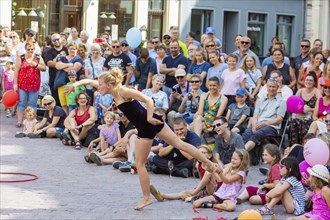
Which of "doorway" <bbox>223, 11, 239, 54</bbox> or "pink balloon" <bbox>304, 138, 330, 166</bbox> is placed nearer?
"pink balloon" <bbox>304, 138, 330, 166</bbox>

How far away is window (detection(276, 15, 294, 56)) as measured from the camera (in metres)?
36.2

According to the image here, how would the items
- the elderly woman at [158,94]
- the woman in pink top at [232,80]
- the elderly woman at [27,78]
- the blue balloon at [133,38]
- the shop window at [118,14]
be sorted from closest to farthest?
the woman in pink top at [232,80]
the elderly woman at [158,94]
the elderly woman at [27,78]
the blue balloon at [133,38]
the shop window at [118,14]

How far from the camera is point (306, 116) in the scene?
14.2m

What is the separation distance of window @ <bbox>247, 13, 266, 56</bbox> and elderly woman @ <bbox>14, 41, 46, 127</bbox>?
Result: 17806 millimetres

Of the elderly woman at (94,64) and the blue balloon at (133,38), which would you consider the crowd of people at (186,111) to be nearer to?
the elderly woman at (94,64)

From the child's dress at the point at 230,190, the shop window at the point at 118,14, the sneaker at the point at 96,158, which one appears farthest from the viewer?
the shop window at the point at 118,14

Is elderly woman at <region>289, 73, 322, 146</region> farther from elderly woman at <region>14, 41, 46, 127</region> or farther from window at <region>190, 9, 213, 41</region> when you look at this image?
window at <region>190, 9, 213, 41</region>

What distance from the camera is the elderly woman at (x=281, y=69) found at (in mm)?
15812

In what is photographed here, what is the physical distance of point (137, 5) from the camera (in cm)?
3200

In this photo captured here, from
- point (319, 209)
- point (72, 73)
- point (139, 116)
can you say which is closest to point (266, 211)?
point (319, 209)

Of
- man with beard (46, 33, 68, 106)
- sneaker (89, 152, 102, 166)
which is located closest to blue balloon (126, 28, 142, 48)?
man with beard (46, 33, 68, 106)

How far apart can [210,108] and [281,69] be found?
6.53ft

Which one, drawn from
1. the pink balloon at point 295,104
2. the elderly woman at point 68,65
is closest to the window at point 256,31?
the elderly woman at point 68,65

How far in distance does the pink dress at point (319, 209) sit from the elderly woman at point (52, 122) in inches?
337
